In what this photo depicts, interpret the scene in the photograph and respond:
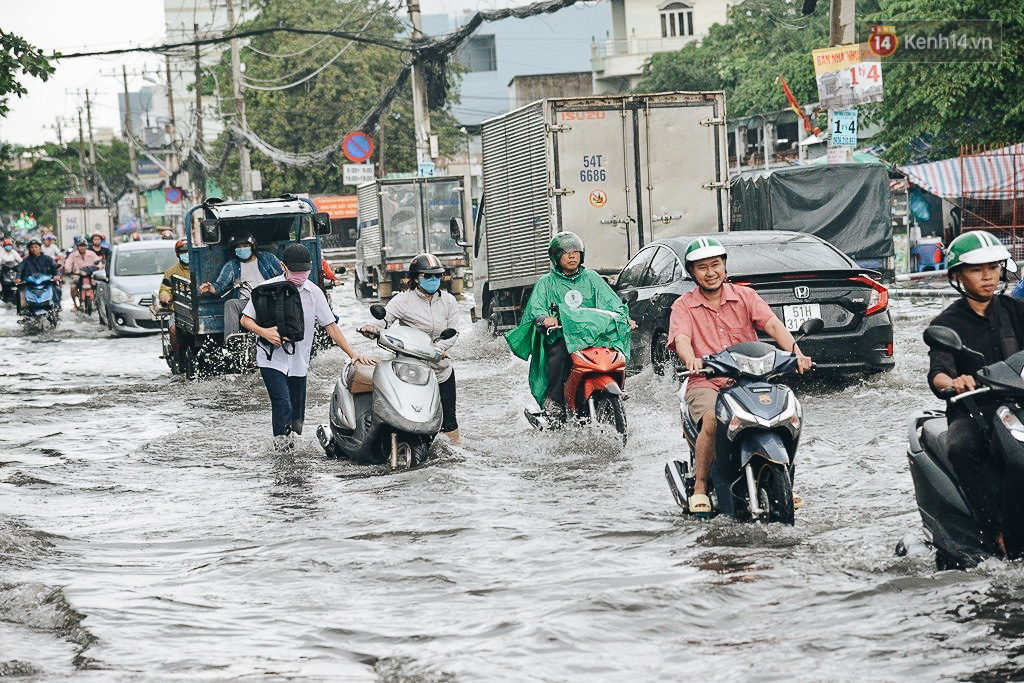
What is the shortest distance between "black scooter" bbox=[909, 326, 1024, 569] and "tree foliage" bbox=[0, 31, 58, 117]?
1343 cm

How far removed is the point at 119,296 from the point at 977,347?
21.8 meters

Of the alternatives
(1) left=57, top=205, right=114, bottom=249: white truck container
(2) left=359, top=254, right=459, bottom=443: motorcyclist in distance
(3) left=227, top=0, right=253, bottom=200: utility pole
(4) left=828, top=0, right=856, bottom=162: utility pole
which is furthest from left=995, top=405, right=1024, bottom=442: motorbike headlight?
(1) left=57, top=205, right=114, bottom=249: white truck container

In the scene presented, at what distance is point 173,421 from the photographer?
14078 mm

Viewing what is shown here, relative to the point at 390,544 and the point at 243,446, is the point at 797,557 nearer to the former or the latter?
the point at 390,544

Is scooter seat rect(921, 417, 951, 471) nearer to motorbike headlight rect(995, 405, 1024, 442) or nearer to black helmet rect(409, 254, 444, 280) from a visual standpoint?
motorbike headlight rect(995, 405, 1024, 442)

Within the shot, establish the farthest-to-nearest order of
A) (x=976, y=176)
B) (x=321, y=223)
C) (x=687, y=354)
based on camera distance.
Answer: (x=976, y=176)
(x=321, y=223)
(x=687, y=354)

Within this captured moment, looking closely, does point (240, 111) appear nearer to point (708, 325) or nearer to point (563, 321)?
point (563, 321)

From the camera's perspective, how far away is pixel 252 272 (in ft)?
52.8

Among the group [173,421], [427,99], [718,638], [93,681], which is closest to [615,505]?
[718,638]

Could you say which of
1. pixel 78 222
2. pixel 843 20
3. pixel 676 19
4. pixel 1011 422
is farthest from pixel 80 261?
pixel 676 19

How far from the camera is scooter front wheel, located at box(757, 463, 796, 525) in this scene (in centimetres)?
693

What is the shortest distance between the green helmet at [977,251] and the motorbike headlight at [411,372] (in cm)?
461

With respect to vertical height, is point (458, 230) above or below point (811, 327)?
above

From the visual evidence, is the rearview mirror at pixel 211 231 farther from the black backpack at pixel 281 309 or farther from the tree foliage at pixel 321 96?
the tree foliage at pixel 321 96
